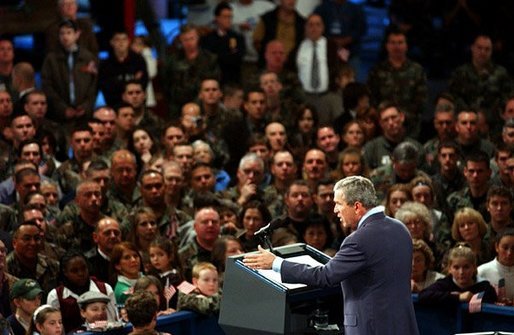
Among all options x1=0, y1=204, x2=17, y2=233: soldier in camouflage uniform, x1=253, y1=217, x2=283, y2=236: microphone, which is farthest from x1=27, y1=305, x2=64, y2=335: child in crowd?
x1=0, y1=204, x2=17, y2=233: soldier in camouflage uniform

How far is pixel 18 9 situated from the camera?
15.3m

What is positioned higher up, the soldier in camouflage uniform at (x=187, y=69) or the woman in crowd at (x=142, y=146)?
the soldier in camouflage uniform at (x=187, y=69)

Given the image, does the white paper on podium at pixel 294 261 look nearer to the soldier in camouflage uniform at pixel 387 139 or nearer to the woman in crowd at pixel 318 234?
the woman in crowd at pixel 318 234

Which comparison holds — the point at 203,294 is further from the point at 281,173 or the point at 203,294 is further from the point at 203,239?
the point at 281,173

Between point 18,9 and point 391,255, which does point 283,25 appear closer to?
point 18,9

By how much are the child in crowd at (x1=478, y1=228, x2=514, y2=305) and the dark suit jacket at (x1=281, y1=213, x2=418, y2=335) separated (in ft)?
8.69

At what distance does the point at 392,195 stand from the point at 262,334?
4230 millimetres

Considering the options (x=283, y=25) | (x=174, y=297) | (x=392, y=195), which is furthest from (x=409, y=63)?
(x=174, y=297)

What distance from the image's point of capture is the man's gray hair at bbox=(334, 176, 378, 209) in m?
7.09

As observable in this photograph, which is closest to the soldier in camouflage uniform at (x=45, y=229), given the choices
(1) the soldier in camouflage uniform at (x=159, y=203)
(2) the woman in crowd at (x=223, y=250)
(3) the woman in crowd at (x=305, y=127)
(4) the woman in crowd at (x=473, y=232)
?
(1) the soldier in camouflage uniform at (x=159, y=203)

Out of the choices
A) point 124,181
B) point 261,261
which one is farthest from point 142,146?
point 261,261

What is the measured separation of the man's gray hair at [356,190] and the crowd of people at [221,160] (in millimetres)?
1718

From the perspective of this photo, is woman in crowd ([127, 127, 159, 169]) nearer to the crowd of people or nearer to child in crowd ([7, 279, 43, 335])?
the crowd of people

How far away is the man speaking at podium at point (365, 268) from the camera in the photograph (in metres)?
7.07
